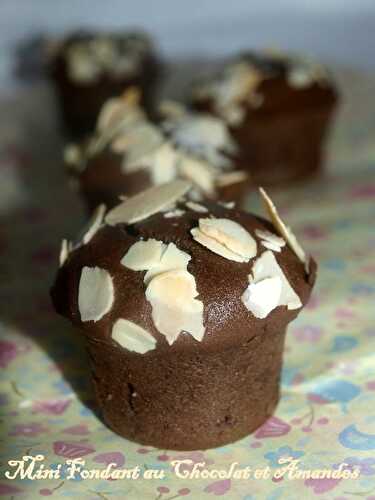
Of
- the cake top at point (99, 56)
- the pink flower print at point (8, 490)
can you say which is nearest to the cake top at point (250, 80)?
the cake top at point (99, 56)

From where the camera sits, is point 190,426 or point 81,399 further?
point 81,399

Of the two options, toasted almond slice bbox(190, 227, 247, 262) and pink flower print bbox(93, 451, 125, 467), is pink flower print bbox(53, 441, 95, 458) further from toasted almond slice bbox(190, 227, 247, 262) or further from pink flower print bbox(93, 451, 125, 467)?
toasted almond slice bbox(190, 227, 247, 262)

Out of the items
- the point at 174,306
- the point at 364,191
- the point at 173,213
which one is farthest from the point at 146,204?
the point at 364,191

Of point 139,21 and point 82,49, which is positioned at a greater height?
point 82,49

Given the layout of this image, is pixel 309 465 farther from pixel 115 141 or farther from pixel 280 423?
pixel 115 141

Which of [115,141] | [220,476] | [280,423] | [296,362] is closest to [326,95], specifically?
[115,141]

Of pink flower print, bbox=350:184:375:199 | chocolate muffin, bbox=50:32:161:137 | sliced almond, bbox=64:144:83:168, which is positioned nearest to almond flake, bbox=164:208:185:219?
sliced almond, bbox=64:144:83:168

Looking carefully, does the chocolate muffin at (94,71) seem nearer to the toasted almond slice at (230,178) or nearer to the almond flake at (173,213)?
the toasted almond slice at (230,178)
